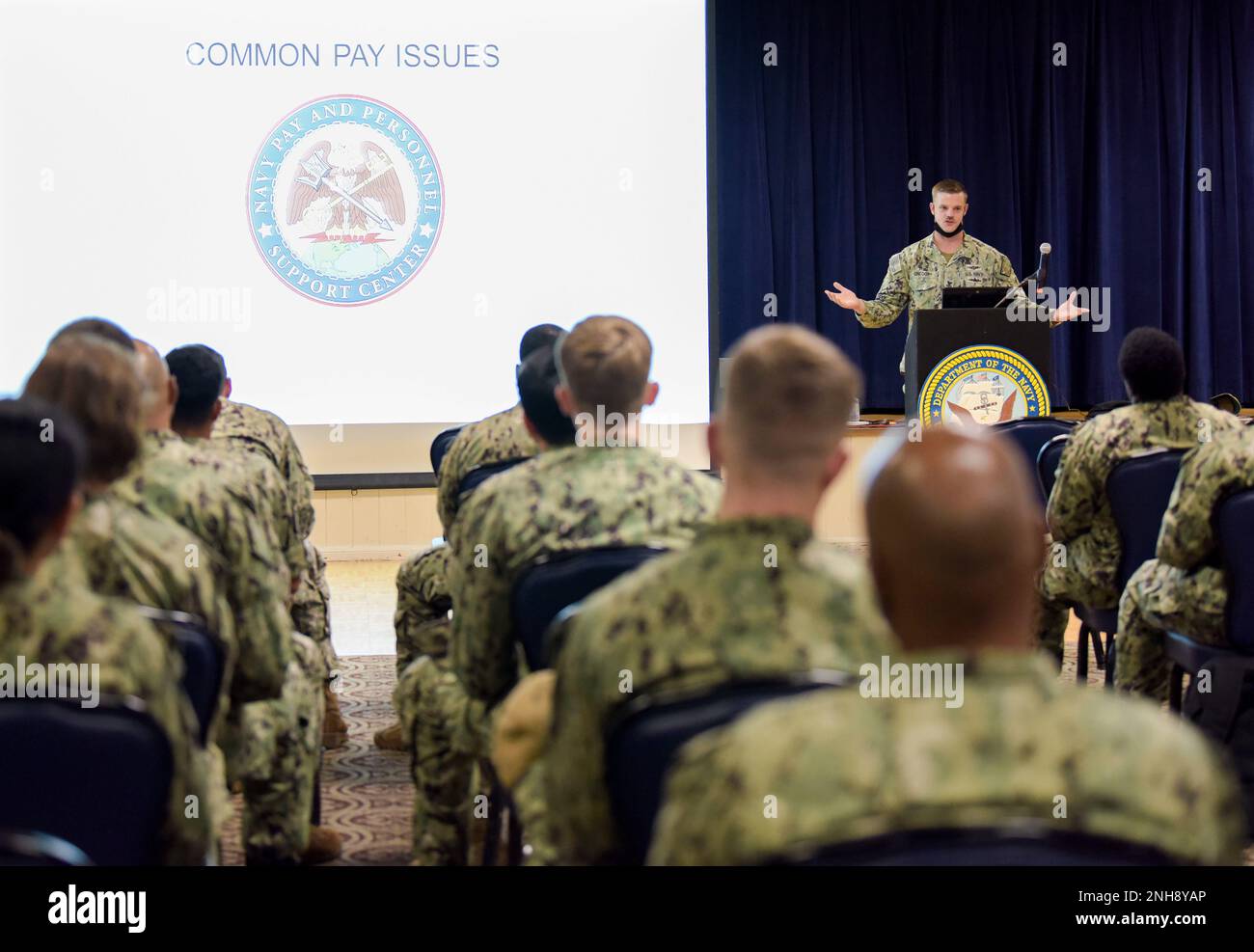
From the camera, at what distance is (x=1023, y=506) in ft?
3.70

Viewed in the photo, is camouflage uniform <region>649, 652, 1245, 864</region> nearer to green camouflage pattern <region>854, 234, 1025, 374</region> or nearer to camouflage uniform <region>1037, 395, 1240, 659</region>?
camouflage uniform <region>1037, 395, 1240, 659</region>

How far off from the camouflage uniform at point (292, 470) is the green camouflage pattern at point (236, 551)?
140 centimetres

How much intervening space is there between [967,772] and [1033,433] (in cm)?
391

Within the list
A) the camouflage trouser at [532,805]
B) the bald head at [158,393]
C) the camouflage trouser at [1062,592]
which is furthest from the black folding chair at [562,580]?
the camouflage trouser at [1062,592]

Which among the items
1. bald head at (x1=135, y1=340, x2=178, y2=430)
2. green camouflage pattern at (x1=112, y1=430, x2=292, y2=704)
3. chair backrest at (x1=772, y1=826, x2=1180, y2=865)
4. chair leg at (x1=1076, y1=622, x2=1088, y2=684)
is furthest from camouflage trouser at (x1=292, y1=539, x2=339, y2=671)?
chair backrest at (x1=772, y1=826, x2=1180, y2=865)

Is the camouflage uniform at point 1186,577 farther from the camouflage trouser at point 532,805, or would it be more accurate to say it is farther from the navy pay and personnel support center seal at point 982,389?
the navy pay and personnel support center seal at point 982,389

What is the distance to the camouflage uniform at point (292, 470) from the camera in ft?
12.6

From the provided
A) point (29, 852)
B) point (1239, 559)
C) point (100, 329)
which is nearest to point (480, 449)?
point (100, 329)

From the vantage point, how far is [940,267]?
728 cm

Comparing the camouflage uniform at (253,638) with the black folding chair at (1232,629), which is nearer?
the camouflage uniform at (253,638)

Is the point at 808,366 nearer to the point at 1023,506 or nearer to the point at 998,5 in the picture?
the point at 1023,506

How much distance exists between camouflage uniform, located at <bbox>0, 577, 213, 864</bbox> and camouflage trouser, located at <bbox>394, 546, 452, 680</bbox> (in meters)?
2.26

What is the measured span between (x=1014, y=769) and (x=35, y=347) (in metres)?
6.42

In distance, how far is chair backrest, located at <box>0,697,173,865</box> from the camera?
1.47 m
